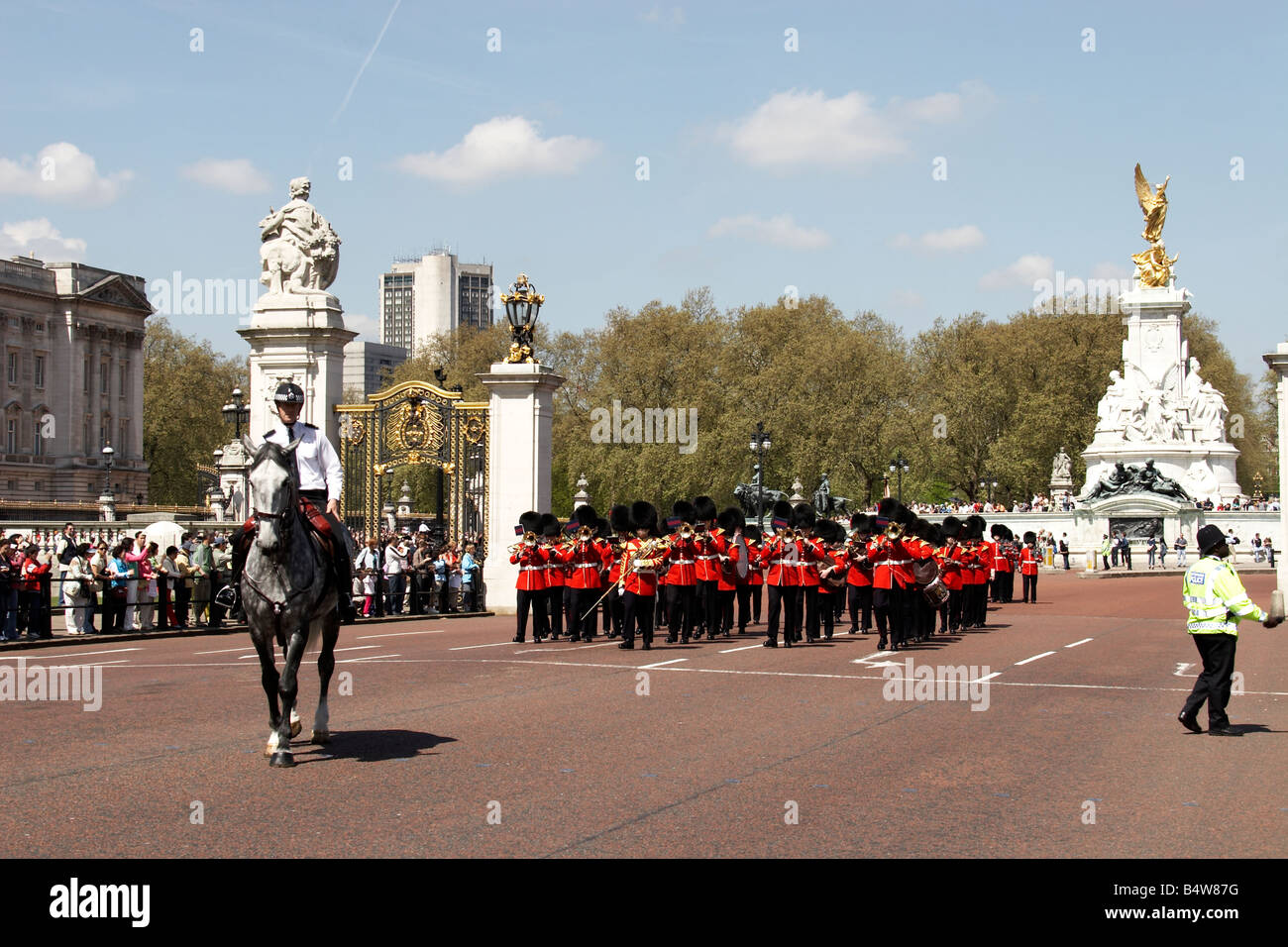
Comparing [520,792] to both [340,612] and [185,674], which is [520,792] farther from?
[185,674]

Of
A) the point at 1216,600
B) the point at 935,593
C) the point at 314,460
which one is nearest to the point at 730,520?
the point at 935,593

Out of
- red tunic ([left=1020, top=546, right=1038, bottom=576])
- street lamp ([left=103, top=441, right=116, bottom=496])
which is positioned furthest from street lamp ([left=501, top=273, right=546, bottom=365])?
street lamp ([left=103, top=441, right=116, bottom=496])

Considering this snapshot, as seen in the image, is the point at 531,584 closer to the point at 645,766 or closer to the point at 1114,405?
the point at 645,766

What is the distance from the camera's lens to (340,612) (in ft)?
31.2

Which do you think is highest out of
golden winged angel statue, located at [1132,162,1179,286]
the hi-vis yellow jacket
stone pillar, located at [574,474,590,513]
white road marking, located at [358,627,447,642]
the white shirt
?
golden winged angel statue, located at [1132,162,1179,286]

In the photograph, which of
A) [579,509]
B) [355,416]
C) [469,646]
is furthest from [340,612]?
[355,416]

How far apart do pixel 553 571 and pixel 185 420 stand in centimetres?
7231

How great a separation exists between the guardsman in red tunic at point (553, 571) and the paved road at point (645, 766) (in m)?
3.35

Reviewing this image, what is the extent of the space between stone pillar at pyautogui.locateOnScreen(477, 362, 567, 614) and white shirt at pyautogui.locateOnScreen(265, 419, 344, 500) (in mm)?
14079

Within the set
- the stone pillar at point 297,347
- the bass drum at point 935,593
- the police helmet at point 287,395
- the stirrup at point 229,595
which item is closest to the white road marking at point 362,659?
the stirrup at point 229,595

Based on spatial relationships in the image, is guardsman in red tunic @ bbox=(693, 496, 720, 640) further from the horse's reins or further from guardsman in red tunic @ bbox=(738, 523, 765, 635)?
the horse's reins

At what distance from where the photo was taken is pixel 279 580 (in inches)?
344

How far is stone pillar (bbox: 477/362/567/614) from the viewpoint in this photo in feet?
77.3
